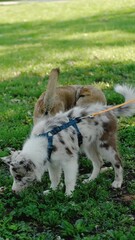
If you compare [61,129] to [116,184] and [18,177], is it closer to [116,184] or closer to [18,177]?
[18,177]

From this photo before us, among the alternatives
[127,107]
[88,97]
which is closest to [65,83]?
[88,97]

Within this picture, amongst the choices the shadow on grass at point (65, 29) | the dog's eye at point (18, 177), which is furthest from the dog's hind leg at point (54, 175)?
the shadow on grass at point (65, 29)

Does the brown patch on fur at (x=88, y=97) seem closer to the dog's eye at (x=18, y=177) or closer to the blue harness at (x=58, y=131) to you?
the blue harness at (x=58, y=131)

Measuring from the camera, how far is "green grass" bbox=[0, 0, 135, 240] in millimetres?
5266

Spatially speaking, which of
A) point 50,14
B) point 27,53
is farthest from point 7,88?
point 50,14

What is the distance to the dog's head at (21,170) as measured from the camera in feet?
18.8

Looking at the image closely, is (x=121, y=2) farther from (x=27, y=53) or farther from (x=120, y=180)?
(x=120, y=180)

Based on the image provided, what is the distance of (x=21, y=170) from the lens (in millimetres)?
5734

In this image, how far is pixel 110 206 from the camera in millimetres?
5508

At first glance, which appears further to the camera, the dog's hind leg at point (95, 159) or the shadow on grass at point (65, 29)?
the shadow on grass at point (65, 29)

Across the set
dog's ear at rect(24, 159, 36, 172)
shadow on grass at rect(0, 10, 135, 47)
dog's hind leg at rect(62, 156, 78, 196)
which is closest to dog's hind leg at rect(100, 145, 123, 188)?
Result: dog's hind leg at rect(62, 156, 78, 196)

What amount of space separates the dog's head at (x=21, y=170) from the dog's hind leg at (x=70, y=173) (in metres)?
0.43

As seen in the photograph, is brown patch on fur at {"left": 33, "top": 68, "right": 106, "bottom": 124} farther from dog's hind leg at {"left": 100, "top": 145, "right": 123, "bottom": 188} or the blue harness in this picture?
dog's hind leg at {"left": 100, "top": 145, "right": 123, "bottom": 188}

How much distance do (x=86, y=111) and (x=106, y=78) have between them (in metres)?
4.89
